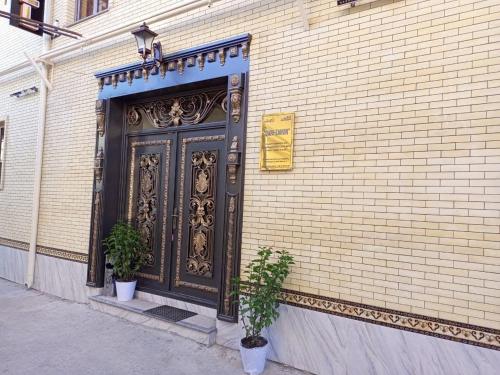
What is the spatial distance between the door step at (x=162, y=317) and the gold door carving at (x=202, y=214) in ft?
1.87

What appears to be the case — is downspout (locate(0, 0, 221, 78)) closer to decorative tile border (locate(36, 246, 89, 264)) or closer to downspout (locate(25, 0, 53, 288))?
downspout (locate(25, 0, 53, 288))

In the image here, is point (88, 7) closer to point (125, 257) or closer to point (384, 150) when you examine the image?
point (125, 257)

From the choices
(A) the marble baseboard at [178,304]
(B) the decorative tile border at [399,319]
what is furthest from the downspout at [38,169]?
(B) the decorative tile border at [399,319]

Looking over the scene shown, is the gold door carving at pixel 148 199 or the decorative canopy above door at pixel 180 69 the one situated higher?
the decorative canopy above door at pixel 180 69

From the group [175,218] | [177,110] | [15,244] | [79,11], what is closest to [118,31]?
[177,110]

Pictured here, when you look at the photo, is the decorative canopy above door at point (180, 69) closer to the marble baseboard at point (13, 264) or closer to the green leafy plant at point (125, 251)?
the green leafy plant at point (125, 251)

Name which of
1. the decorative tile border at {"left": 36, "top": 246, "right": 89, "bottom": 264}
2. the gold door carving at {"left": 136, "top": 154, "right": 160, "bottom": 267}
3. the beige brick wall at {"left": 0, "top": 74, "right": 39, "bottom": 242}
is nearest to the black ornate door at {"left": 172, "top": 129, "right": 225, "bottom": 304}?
the gold door carving at {"left": 136, "top": 154, "right": 160, "bottom": 267}

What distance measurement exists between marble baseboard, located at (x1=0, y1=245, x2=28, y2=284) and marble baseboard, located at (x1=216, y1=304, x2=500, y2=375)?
4799mm

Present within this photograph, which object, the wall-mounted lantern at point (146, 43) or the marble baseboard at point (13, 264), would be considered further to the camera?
the marble baseboard at point (13, 264)

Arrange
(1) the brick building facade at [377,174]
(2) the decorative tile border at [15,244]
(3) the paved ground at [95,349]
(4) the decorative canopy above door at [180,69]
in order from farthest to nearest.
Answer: (2) the decorative tile border at [15,244] < (4) the decorative canopy above door at [180,69] < (3) the paved ground at [95,349] < (1) the brick building facade at [377,174]

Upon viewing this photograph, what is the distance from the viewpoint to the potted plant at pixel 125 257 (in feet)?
18.4

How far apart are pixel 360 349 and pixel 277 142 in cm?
214

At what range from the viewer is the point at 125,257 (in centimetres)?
562

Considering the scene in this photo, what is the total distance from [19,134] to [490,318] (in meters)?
7.90
